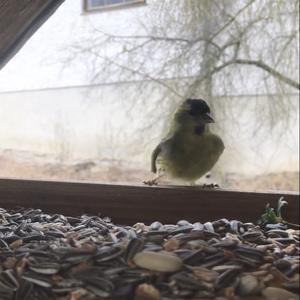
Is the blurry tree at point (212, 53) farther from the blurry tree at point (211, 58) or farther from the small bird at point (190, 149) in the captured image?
the small bird at point (190, 149)

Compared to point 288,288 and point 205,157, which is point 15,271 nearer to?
point 288,288

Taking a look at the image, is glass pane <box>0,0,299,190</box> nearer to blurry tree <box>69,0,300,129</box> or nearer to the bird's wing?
blurry tree <box>69,0,300,129</box>

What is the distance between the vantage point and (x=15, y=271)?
0.68 metres

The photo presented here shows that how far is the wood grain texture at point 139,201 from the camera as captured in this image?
0.87m

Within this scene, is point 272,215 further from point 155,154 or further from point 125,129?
point 125,129

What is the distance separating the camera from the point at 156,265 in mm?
625

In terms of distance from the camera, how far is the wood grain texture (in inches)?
34.1

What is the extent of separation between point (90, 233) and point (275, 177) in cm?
158

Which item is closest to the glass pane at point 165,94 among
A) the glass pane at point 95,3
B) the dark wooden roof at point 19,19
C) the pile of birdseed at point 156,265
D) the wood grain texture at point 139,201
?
the glass pane at point 95,3

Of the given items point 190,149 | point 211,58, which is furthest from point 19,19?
point 211,58

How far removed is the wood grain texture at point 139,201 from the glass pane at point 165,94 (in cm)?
85

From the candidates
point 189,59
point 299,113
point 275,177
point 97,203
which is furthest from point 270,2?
point 97,203

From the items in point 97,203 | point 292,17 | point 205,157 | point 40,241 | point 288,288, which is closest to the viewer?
point 288,288


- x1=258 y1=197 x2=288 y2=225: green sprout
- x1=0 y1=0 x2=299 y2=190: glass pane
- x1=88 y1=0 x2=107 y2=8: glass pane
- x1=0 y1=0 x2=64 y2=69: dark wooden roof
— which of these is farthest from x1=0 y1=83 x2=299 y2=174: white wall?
x1=258 y1=197 x2=288 y2=225: green sprout
